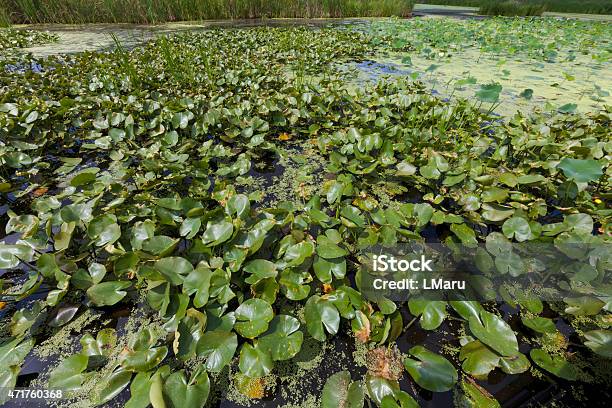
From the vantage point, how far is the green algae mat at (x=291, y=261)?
2.94 feet

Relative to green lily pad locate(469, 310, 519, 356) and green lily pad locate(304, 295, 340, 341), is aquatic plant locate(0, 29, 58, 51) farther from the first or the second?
green lily pad locate(469, 310, 519, 356)

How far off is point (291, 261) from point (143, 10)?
910 cm

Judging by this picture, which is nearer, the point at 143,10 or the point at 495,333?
the point at 495,333

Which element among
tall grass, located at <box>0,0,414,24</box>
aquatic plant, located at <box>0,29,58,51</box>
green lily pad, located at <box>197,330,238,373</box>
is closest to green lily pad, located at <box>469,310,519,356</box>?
green lily pad, located at <box>197,330,238,373</box>

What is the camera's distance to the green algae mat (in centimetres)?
90

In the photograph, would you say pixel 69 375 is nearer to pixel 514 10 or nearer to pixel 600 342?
pixel 600 342

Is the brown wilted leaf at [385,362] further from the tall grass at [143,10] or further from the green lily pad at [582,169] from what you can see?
the tall grass at [143,10]

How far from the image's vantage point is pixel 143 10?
24.4ft

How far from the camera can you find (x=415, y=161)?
1906mm

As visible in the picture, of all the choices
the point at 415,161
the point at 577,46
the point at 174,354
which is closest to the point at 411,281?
the point at 174,354

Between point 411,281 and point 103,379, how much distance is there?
1.05 metres

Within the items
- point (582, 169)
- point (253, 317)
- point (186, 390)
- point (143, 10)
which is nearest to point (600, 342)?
point (582, 169)

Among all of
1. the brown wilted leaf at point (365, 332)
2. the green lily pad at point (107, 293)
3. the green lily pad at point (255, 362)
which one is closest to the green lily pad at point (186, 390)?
the green lily pad at point (255, 362)

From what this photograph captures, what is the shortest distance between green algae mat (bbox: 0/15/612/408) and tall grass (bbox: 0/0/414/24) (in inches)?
263
